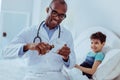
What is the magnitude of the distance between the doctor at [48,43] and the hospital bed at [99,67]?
159 mm

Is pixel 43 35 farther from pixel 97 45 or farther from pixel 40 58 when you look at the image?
pixel 97 45

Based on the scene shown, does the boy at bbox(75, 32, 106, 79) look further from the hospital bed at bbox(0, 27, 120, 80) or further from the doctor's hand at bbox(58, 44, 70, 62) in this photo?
the doctor's hand at bbox(58, 44, 70, 62)

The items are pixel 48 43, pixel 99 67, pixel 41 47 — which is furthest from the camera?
pixel 99 67

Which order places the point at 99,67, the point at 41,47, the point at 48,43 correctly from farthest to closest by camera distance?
the point at 99,67, the point at 48,43, the point at 41,47

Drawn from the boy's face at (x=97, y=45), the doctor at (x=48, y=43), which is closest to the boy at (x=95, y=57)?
the boy's face at (x=97, y=45)

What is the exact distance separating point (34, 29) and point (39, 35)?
42 mm

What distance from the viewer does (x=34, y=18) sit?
9.04 feet

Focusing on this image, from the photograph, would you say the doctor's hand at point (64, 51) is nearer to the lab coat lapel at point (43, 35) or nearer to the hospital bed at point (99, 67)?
the lab coat lapel at point (43, 35)

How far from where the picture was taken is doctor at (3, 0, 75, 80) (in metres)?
1.13

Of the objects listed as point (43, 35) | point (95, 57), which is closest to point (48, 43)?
point (43, 35)

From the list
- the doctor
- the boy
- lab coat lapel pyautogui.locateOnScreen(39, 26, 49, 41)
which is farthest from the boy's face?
lab coat lapel pyautogui.locateOnScreen(39, 26, 49, 41)

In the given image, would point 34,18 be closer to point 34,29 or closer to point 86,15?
point 86,15

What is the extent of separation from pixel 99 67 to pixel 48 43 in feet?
1.20

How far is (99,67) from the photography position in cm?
131
